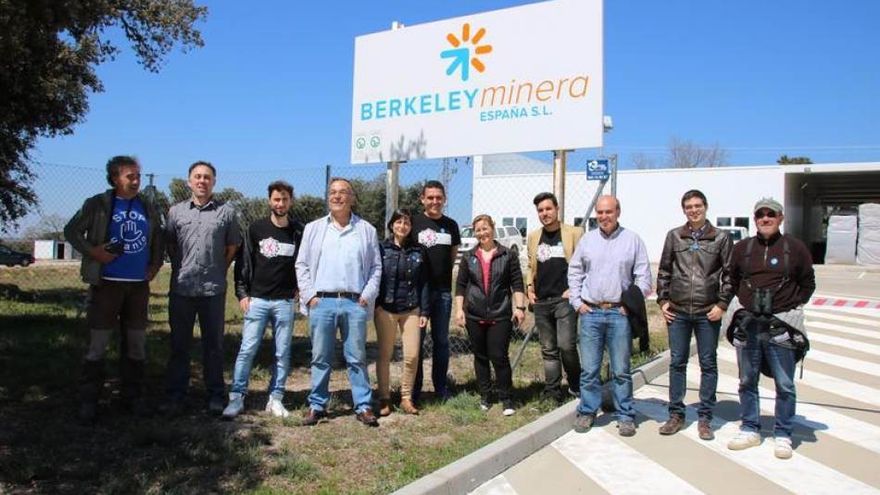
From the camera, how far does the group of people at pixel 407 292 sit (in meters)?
5.05

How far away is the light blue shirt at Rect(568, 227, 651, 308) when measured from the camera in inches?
212

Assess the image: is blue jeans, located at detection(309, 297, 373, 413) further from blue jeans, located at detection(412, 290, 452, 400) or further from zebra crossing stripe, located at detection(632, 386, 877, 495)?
zebra crossing stripe, located at detection(632, 386, 877, 495)

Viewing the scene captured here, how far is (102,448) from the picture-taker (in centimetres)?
461

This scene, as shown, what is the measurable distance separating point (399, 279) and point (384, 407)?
3.67ft

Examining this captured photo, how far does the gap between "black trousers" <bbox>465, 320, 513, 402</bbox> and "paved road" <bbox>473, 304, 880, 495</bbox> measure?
76 centimetres

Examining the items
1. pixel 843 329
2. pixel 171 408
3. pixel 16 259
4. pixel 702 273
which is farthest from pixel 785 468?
pixel 16 259

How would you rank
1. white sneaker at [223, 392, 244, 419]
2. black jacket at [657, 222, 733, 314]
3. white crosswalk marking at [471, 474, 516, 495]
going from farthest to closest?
white sneaker at [223, 392, 244, 419]
black jacket at [657, 222, 733, 314]
white crosswalk marking at [471, 474, 516, 495]

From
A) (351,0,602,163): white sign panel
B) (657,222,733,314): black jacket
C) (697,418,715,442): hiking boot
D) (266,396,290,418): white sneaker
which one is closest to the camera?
(657,222,733,314): black jacket

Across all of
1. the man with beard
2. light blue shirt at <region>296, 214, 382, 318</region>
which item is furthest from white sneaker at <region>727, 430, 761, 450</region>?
light blue shirt at <region>296, 214, 382, 318</region>

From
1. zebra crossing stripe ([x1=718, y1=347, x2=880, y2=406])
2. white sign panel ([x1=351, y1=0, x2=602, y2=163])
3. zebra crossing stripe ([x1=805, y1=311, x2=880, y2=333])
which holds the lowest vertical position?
zebra crossing stripe ([x1=718, y1=347, x2=880, y2=406])

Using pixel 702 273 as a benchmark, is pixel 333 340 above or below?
below

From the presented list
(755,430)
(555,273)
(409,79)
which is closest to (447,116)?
(409,79)

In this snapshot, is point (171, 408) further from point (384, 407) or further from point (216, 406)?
point (384, 407)

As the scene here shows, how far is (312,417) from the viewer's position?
536 cm
